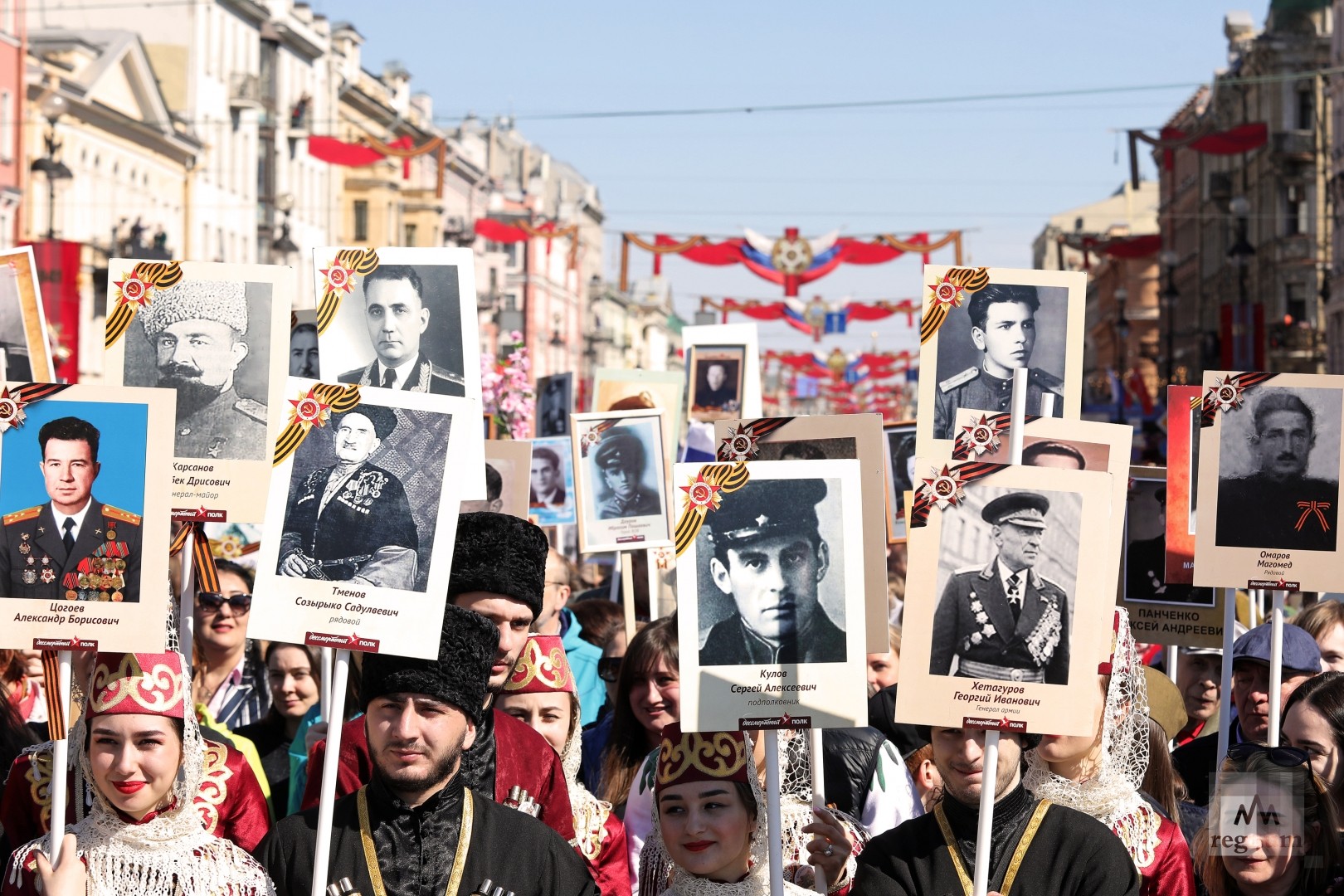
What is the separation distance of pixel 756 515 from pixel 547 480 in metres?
8.23

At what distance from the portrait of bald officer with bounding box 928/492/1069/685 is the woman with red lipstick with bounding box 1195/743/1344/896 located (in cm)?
54

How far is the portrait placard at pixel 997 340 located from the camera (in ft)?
24.0

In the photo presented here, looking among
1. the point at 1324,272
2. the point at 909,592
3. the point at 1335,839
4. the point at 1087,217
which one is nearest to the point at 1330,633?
the point at 1335,839

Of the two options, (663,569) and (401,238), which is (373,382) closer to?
(663,569)

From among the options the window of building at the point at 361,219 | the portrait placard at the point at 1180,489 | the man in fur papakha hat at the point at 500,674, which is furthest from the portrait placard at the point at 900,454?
the window of building at the point at 361,219

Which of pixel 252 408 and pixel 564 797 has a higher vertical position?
pixel 252 408

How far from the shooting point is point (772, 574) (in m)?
5.11

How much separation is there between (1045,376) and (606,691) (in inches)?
90.1

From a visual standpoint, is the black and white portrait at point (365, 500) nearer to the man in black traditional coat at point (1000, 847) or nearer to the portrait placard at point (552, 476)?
the man in black traditional coat at point (1000, 847)

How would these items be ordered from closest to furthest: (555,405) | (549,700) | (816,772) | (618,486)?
(816,772) < (549,700) < (618,486) < (555,405)

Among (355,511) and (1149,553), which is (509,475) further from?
(355,511)

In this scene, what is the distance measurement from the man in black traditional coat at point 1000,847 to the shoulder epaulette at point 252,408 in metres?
2.60

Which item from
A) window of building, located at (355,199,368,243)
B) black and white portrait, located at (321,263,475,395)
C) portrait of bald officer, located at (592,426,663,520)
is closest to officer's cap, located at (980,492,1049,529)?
black and white portrait, located at (321,263,475,395)

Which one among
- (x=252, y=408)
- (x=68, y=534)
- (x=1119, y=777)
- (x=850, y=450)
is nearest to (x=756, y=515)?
(x=850, y=450)
